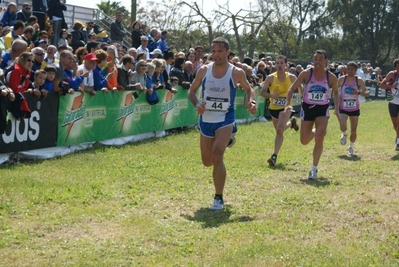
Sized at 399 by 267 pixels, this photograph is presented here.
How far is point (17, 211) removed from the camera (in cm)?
791

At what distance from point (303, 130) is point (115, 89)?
4523 millimetres

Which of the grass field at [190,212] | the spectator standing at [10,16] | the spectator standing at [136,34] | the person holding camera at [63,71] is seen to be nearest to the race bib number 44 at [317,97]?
the grass field at [190,212]

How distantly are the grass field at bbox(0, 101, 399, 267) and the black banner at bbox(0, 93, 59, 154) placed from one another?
392 millimetres

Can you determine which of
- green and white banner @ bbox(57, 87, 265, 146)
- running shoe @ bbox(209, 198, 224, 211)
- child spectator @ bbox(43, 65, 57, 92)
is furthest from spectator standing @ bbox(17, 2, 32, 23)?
running shoe @ bbox(209, 198, 224, 211)

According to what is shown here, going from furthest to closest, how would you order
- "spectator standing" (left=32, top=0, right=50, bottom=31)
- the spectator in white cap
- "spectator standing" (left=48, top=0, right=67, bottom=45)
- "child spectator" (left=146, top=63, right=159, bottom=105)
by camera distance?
"spectator standing" (left=48, top=0, right=67, bottom=45) < the spectator in white cap < "spectator standing" (left=32, top=0, right=50, bottom=31) < "child spectator" (left=146, top=63, right=159, bottom=105)

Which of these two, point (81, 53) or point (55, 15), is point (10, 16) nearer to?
point (55, 15)

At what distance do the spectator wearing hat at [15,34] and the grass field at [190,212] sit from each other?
3.33 m

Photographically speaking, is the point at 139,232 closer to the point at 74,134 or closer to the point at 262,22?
the point at 74,134

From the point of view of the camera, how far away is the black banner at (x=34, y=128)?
11.1 metres

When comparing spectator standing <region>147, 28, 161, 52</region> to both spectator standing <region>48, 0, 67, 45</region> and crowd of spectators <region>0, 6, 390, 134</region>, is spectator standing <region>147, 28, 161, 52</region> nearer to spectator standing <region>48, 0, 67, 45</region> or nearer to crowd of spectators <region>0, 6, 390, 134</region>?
crowd of spectators <region>0, 6, 390, 134</region>

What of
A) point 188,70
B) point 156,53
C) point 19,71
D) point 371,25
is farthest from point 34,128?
point 371,25

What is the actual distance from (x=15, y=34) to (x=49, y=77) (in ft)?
10.9

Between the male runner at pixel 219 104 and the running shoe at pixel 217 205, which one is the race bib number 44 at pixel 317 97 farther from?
the running shoe at pixel 217 205

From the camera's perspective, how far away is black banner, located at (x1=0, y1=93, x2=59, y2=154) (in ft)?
36.3
